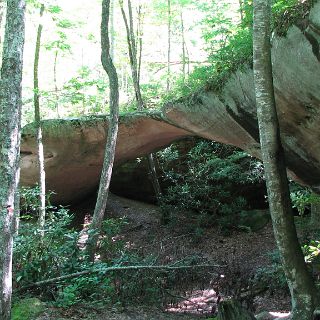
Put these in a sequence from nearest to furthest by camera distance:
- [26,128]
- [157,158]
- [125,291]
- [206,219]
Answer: [125,291] → [26,128] → [206,219] → [157,158]

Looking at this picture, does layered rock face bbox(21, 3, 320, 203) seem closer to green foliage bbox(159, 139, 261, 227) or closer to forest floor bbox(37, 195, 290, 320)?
green foliage bbox(159, 139, 261, 227)

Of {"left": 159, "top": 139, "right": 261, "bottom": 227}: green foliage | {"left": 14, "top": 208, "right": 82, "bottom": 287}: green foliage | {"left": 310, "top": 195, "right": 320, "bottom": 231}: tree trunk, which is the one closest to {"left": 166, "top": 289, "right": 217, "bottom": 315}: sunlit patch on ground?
{"left": 14, "top": 208, "right": 82, "bottom": 287}: green foliage

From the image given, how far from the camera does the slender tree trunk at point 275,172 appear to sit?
4695 mm

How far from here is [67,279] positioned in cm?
632

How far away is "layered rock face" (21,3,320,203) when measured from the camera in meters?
5.20

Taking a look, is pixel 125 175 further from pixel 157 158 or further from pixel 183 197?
pixel 183 197

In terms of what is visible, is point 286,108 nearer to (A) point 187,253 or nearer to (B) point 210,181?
(A) point 187,253

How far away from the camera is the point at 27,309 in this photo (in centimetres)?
523

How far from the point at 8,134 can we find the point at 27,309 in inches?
95.2

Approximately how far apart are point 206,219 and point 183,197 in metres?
1.10

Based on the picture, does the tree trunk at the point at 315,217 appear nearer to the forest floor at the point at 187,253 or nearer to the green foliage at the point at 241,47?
the forest floor at the point at 187,253

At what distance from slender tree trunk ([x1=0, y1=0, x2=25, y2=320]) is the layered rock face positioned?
131 inches

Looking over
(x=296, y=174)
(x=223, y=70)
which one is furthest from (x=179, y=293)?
A: (x=223, y=70)

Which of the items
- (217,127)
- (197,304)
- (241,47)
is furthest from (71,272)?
(241,47)
